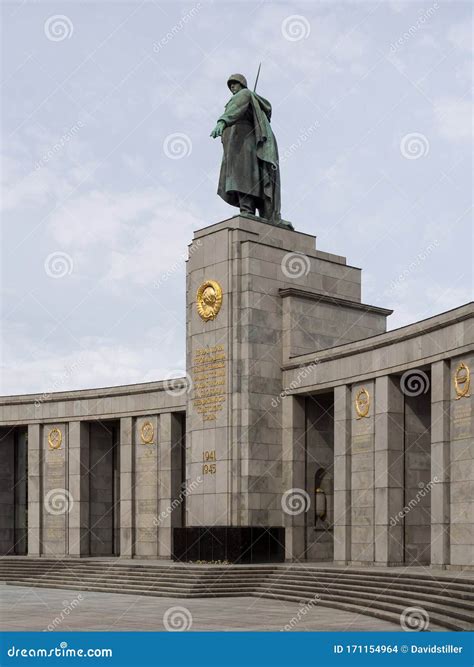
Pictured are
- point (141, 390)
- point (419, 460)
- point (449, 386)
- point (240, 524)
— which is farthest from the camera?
point (141, 390)

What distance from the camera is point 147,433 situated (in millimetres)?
44000

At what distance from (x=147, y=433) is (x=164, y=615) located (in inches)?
766

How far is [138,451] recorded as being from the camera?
44344 millimetres

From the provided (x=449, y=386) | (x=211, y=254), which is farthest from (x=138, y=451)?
(x=449, y=386)

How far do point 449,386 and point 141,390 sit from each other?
57.0 ft

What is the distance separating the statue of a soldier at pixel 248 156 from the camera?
3884 centimetres

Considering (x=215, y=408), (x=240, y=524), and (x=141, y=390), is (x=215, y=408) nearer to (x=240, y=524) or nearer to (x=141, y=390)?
(x=240, y=524)

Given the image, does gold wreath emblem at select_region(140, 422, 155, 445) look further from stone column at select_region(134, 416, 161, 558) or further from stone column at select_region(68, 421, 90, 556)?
stone column at select_region(68, 421, 90, 556)
